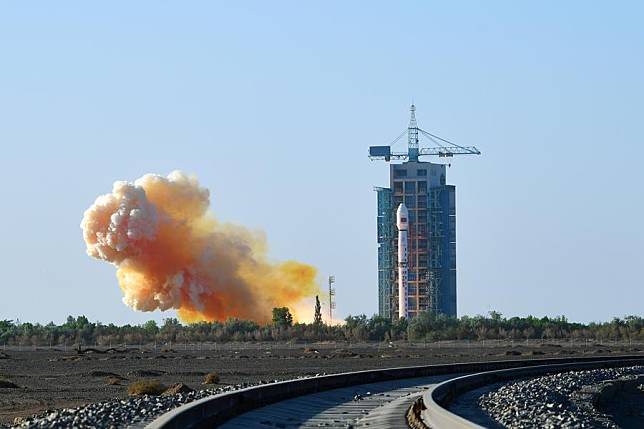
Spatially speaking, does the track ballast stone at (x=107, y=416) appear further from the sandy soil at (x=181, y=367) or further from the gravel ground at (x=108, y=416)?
the sandy soil at (x=181, y=367)

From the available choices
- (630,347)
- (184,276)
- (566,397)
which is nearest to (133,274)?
(184,276)

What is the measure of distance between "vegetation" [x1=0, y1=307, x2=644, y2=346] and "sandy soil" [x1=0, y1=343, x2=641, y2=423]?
33.4 feet

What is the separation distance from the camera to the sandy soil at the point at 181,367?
50.9 m

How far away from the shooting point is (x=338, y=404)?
37.7 meters

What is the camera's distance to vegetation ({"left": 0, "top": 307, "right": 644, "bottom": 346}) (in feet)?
456

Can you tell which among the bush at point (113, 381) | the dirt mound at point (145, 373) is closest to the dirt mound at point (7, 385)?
the bush at point (113, 381)

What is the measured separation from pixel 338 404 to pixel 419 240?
125043 mm

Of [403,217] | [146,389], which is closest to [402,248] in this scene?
[403,217]

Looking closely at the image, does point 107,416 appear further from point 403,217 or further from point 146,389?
point 403,217

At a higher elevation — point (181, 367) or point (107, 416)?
point (181, 367)

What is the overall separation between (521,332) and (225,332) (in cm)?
2986

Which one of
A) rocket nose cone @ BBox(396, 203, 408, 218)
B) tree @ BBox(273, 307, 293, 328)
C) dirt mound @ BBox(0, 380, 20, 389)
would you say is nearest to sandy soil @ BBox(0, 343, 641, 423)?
dirt mound @ BBox(0, 380, 20, 389)

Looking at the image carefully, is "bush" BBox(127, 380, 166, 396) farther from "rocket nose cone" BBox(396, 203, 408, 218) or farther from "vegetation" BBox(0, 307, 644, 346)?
"rocket nose cone" BBox(396, 203, 408, 218)

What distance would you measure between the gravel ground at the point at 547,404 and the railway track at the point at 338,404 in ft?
4.12
